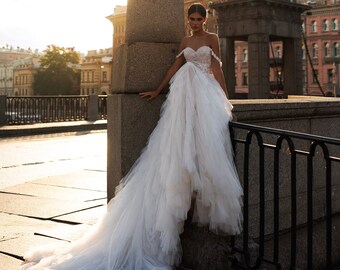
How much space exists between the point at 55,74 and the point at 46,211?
9846 centimetres

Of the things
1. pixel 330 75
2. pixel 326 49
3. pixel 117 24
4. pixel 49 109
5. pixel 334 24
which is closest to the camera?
pixel 49 109

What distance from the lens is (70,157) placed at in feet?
40.4

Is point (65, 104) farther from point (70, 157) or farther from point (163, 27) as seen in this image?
point (163, 27)

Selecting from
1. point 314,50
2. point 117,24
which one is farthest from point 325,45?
point 117,24

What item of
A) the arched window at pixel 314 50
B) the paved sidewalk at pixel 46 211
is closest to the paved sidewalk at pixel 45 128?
the paved sidewalk at pixel 46 211

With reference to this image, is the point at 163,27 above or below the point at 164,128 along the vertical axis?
above

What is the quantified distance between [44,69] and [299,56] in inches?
3595

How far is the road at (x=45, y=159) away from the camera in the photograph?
9.18 m

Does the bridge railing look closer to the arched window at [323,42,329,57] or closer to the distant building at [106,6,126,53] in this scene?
the arched window at [323,42,329,57]

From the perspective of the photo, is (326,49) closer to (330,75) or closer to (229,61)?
(330,75)

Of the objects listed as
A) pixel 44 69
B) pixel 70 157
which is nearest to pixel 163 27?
pixel 70 157

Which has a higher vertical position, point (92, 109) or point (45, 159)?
point (92, 109)

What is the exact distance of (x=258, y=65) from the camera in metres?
16.0

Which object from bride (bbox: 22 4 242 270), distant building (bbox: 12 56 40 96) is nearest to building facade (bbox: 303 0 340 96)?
bride (bbox: 22 4 242 270)
